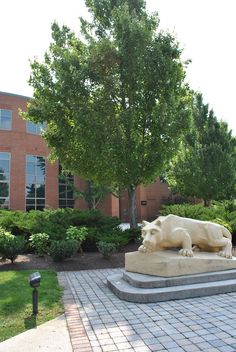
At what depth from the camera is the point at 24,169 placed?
35594 millimetres

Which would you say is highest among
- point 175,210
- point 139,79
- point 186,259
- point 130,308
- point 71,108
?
point 139,79

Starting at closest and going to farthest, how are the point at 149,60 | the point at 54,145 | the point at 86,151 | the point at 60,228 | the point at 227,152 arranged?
1. the point at 60,228
2. the point at 149,60
3. the point at 86,151
4. the point at 54,145
5. the point at 227,152

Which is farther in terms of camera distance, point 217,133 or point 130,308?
point 217,133

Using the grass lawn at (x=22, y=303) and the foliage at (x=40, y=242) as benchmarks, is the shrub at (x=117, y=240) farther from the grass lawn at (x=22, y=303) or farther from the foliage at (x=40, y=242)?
the grass lawn at (x=22, y=303)

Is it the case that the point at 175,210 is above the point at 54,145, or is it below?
below

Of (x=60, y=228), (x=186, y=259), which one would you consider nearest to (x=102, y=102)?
(x=60, y=228)

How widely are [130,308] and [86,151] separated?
32.7 ft

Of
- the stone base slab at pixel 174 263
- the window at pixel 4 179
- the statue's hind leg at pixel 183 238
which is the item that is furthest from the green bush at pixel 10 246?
the window at pixel 4 179

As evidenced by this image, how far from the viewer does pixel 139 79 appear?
1479cm

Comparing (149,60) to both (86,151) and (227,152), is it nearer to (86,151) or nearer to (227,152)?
(86,151)

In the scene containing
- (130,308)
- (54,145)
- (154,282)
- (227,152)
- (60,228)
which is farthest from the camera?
(227,152)

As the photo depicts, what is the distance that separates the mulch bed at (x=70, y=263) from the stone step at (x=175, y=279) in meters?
3.38

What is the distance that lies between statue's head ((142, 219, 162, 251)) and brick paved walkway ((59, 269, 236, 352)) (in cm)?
133

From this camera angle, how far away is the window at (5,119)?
35219 mm
